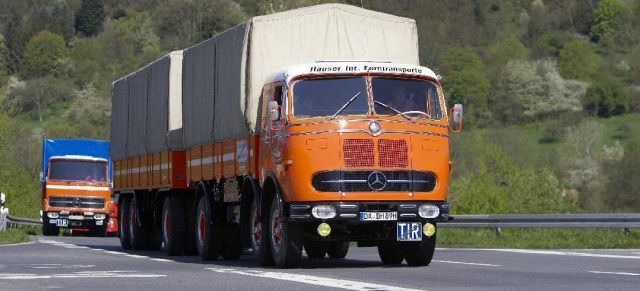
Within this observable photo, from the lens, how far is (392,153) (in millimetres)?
16703

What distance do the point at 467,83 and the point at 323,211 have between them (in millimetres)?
160340

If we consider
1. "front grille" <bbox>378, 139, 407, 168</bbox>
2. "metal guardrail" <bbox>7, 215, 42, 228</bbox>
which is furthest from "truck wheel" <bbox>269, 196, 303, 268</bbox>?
"metal guardrail" <bbox>7, 215, 42, 228</bbox>

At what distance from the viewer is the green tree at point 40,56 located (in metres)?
190

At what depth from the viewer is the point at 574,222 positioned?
2720 cm

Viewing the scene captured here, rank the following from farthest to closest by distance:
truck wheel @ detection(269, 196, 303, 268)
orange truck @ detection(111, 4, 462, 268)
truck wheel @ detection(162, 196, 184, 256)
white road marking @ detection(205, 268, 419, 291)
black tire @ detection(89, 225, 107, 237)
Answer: black tire @ detection(89, 225, 107, 237) → truck wheel @ detection(162, 196, 184, 256) → truck wheel @ detection(269, 196, 303, 268) → orange truck @ detection(111, 4, 462, 268) → white road marking @ detection(205, 268, 419, 291)

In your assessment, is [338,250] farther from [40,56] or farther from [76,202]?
[40,56]

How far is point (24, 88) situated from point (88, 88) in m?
10.3

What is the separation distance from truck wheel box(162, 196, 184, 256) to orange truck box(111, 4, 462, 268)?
0.03 metres

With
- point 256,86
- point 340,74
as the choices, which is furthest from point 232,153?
point 340,74

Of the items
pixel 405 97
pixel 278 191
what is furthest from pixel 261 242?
pixel 405 97

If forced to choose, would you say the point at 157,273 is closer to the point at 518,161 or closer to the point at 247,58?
the point at 247,58

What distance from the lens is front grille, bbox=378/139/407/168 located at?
54.6 ft

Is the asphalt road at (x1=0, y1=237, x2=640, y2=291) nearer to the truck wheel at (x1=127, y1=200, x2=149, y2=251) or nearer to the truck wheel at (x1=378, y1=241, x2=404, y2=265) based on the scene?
the truck wheel at (x1=378, y1=241, x2=404, y2=265)

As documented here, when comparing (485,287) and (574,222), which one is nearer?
(485,287)
